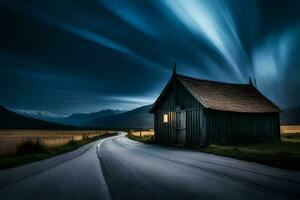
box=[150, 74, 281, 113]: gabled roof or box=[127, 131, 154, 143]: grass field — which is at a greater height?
box=[150, 74, 281, 113]: gabled roof

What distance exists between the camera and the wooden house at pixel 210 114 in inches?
867

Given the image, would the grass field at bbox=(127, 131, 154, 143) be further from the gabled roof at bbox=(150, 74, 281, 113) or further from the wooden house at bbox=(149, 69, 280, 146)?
the gabled roof at bbox=(150, 74, 281, 113)

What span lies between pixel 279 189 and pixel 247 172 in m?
2.52

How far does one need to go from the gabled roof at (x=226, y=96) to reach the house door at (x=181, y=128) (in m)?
2.92

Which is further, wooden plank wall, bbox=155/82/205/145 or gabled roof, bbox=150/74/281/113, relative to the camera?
gabled roof, bbox=150/74/281/113

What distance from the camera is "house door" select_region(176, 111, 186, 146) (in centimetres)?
2411

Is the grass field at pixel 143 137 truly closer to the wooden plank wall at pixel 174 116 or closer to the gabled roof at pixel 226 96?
the wooden plank wall at pixel 174 116

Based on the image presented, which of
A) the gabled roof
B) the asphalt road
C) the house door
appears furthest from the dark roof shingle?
the asphalt road

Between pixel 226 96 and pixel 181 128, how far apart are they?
6.30 m

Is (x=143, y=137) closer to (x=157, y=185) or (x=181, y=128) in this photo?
(x=181, y=128)

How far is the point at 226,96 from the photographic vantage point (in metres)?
26.2

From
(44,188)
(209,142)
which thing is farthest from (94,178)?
(209,142)

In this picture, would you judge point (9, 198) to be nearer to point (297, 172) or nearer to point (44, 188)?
point (44, 188)

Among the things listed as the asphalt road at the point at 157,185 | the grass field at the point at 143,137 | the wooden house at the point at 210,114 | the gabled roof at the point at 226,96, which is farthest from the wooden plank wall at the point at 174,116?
the asphalt road at the point at 157,185
